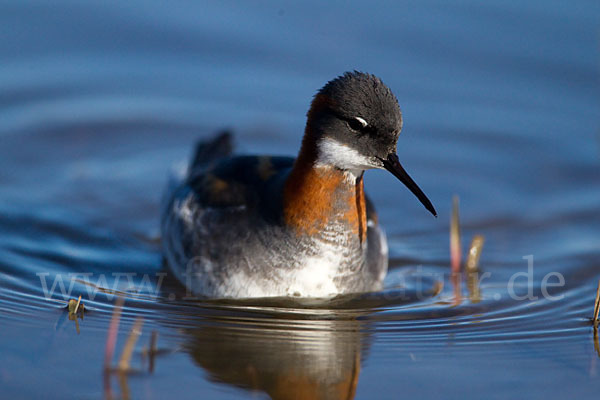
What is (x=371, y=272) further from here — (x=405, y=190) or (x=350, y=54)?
(x=350, y=54)

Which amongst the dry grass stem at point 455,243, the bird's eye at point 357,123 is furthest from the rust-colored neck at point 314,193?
the dry grass stem at point 455,243

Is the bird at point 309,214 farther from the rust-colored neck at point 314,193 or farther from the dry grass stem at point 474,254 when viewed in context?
the dry grass stem at point 474,254

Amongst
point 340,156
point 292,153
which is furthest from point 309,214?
point 292,153

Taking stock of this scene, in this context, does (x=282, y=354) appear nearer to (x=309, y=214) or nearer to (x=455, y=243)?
(x=309, y=214)

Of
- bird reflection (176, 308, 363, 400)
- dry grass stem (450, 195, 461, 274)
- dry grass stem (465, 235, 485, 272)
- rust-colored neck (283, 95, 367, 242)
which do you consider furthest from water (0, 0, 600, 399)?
rust-colored neck (283, 95, 367, 242)

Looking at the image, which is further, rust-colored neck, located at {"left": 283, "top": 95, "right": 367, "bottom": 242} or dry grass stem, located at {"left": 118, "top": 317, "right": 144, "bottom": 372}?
rust-colored neck, located at {"left": 283, "top": 95, "right": 367, "bottom": 242}

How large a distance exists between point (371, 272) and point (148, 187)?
290cm

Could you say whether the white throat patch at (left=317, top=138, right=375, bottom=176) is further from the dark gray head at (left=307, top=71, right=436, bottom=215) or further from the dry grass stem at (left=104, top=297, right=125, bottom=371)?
the dry grass stem at (left=104, top=297, right=125, bottom=371)

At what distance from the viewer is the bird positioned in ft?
19.8

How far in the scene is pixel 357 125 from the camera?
6020mm

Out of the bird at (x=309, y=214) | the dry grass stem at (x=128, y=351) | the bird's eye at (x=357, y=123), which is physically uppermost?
the bird's eye at (x=357, y=123)

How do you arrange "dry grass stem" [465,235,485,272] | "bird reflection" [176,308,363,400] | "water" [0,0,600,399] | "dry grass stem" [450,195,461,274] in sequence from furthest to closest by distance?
1. "dry grass stem" [465,235,485,272]
2. "dry grass stem" [450,195,461,274]
3. "water" [0,0,600,399]
4. "bird reflection" [176,308,363,400]

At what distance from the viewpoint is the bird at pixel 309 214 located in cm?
603

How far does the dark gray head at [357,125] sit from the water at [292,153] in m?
1.08
